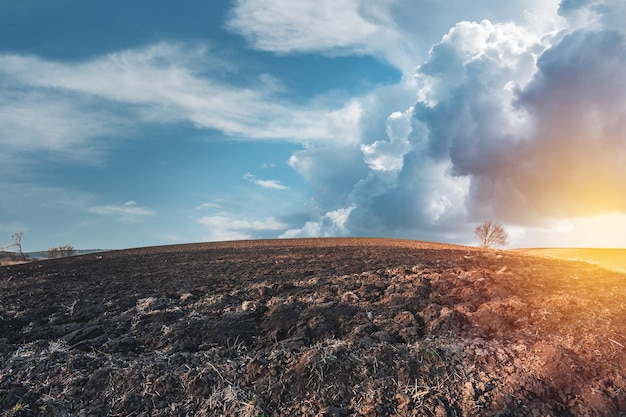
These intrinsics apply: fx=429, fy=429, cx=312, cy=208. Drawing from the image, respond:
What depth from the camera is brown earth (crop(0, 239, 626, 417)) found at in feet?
19.2

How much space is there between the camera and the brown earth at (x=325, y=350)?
5.86 metres

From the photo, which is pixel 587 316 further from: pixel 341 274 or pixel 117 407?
pixel 117 407

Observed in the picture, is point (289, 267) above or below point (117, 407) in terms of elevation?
above

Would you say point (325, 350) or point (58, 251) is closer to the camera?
point (325, 350)

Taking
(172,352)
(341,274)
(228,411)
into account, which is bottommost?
(228,411)

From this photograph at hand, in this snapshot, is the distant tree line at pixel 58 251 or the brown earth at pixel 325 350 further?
the distant tree line at pixel 58 251

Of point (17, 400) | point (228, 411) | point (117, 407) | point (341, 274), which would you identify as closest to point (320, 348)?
point (228, 411)

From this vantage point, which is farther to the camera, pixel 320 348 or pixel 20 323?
pixel 20 323

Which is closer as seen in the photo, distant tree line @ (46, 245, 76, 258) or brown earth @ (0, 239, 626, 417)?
brown earth @ (0, 239, 626, 417)

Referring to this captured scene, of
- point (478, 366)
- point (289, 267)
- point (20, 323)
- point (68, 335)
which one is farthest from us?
point (289, 267)

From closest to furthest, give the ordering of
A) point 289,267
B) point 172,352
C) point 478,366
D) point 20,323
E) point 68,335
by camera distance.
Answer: point 478,366 < point 172,352 < point 68,335 < point 20,323 < point 289,267

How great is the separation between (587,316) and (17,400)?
A: 971 cm

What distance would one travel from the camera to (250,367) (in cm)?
636

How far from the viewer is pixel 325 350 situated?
659cm
